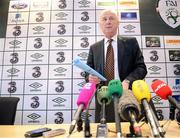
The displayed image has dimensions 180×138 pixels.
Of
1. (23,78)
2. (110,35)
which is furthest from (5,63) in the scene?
(110,35)

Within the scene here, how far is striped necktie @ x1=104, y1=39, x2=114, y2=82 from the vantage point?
1.99 m

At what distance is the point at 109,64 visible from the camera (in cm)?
204

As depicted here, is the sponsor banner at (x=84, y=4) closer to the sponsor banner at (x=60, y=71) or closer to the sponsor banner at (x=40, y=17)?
the sponsor banner at (x=40, y=17)

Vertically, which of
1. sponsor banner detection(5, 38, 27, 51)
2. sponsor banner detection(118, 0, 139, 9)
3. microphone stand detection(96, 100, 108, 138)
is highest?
sponsor banner detection(118, 0, 139, 9)

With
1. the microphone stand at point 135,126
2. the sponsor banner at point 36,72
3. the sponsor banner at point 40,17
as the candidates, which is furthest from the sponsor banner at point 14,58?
the microphone stand at point 135,126

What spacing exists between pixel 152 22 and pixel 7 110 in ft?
6.66

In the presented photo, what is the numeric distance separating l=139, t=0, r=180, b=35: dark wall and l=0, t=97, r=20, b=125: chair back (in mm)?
1772

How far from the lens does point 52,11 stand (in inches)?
113

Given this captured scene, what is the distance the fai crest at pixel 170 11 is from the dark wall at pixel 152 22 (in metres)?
0.05

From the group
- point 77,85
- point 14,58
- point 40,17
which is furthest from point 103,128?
point 40,17

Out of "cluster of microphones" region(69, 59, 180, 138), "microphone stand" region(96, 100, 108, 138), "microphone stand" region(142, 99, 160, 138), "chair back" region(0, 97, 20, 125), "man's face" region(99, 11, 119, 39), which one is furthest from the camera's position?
"man's face" region(99, 11, 119, 39)

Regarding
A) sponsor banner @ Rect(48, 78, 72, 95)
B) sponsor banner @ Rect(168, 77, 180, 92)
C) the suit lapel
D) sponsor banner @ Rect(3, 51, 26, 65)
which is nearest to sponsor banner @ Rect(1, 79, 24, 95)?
sponsor banner @ Rect(3, 51, 26, 65)

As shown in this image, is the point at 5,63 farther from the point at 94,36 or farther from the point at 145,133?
the point at 145,133

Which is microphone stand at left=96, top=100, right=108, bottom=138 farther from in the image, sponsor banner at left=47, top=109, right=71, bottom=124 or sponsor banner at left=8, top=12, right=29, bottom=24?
sponsor banner at left=8, top=12, right=29, bottom=24
